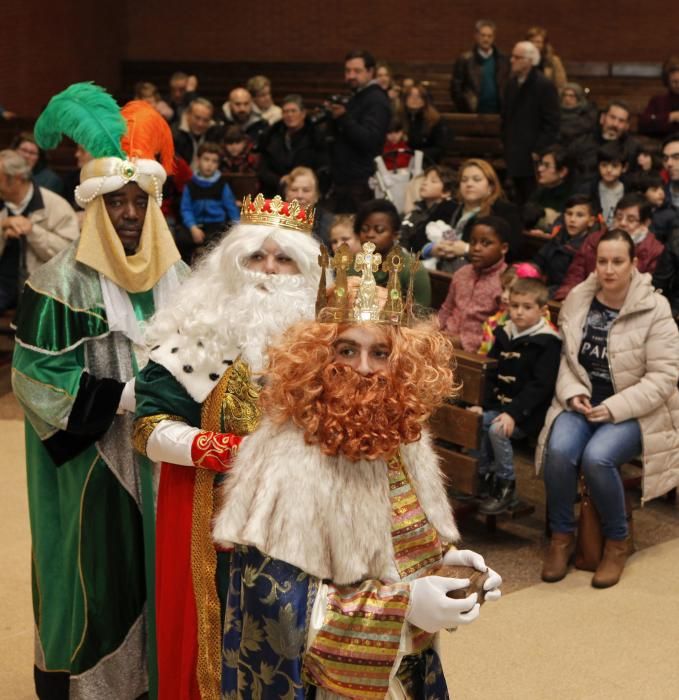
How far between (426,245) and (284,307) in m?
3.91

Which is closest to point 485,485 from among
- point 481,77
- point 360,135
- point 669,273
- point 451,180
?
point 669,273

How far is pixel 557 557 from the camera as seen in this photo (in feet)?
16.3

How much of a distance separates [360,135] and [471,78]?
4022 millimetres

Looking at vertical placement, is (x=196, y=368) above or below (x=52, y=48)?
below

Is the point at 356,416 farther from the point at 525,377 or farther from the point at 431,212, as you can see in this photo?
the point at 431,212

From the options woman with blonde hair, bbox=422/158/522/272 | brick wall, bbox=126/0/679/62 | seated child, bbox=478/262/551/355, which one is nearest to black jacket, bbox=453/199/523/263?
woman with blonde hair, bbox=422/158/522/272

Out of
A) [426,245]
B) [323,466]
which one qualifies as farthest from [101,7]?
[323,466]

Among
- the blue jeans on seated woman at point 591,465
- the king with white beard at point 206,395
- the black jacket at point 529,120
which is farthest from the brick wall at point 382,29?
the king with white beard at point 206,395

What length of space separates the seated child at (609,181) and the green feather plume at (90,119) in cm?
441

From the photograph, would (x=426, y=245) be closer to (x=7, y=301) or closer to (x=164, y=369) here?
(x=7, y=301)

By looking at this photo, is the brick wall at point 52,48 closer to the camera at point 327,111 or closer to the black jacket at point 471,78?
the black jacket at point 471,78

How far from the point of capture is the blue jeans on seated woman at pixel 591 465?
4941 mm

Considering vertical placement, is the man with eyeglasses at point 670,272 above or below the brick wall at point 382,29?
below

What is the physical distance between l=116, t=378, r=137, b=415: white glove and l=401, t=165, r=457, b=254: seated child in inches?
145
